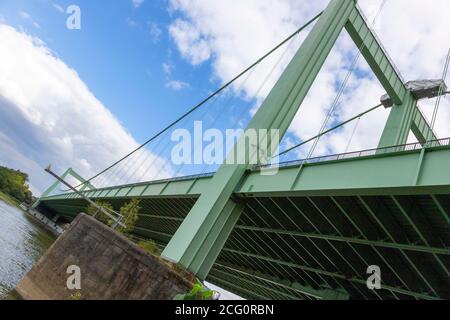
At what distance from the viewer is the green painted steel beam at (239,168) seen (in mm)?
13031

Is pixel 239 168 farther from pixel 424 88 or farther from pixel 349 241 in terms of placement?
pixel 424 88

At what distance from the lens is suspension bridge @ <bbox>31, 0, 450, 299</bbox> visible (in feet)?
32.2

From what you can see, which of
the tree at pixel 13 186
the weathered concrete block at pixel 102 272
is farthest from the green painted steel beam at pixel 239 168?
the tree at pixel 13 186

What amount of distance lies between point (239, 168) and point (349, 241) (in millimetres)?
5363

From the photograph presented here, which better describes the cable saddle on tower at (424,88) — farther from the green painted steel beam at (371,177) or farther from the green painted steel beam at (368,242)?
the green painted steel beam at (371,177)

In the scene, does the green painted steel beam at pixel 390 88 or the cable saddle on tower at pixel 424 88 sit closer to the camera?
the green painted steel beam at pixel 390 88

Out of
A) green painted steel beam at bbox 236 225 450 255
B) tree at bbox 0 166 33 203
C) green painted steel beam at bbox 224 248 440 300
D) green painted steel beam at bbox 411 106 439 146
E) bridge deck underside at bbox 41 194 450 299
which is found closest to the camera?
Answer: bridge deck underside at bbox 41 194 450 299

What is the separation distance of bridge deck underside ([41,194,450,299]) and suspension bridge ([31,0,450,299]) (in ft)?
0.18

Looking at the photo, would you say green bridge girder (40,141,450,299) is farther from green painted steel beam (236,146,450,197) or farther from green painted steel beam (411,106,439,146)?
green painted steel beam (411,106,439,146)

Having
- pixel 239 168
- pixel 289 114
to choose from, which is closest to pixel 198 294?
pixel 239 168

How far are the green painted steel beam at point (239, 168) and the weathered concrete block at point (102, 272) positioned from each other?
230 centimetres

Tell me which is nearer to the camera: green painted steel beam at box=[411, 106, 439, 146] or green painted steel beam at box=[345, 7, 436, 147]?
green painted steel beam at box=[345, 7, 436, 147]

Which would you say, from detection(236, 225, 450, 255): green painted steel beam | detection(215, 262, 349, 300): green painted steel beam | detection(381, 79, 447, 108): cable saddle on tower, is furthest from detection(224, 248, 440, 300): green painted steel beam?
detection(381, 79, 447, 108): cable saddle on tower
